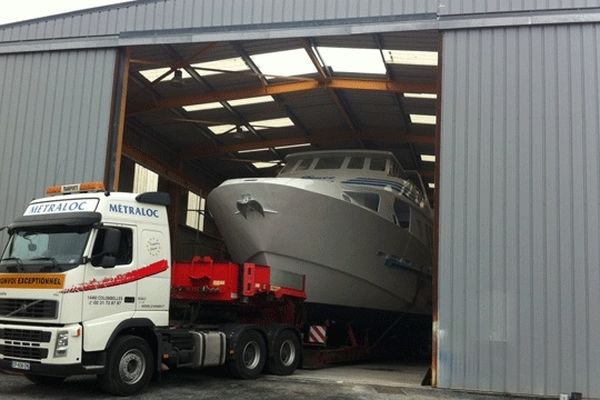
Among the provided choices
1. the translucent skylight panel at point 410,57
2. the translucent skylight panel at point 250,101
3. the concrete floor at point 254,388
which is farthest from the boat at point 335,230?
the translucent skylight panel at point 410,57

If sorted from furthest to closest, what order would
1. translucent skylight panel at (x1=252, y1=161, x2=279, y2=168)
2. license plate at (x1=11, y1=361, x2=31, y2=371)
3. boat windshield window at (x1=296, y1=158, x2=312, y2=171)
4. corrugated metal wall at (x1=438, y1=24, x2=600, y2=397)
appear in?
translucent skylight panel at (x1=252, y1=161, x2=279, y2=168) → boat windshield window at (x1=296, y1=158, x2=312, y2=171) → corrugated metal wall at (x1=438, y1=24, x2=600, y2=397) → license plate at (x1=11, y1=361, x2=31, y2=371)

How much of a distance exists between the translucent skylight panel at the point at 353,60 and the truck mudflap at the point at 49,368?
22.7 ft

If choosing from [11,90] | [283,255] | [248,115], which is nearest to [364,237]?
[283,255]

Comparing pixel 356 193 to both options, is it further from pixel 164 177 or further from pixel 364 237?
pixel 164 177

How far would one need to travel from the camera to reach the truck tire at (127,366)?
7145mm

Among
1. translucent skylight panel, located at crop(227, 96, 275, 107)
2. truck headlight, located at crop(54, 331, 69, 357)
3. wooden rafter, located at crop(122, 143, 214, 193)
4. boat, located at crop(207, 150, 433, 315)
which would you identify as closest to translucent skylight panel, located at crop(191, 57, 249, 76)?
translucent skylight panel, located at crop(227, 96, 275, 107)

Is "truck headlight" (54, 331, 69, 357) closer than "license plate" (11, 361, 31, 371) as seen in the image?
Yes

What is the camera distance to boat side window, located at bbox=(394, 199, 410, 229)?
1309 cm

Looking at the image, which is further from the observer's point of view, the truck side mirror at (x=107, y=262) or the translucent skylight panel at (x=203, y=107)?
the translucent skylight panel at (x=203, y=107)

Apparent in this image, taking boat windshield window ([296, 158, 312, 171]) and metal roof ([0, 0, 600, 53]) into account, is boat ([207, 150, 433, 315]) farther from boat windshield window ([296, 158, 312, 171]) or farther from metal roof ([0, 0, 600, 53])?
metal roof ([0, 0, 600, 53])

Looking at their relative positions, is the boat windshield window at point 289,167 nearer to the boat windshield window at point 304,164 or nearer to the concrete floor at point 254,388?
the boat windshield window at point 304,164

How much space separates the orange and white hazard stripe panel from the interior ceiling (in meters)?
4.89

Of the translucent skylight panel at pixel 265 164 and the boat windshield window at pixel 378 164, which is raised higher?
the translucent skylight panel at pixel 265 164

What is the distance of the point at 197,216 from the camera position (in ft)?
68.0
